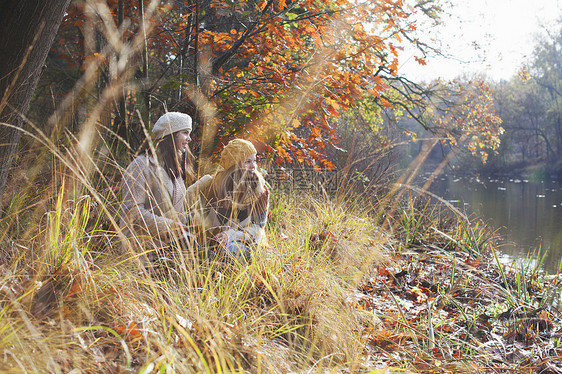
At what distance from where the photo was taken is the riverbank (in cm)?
166

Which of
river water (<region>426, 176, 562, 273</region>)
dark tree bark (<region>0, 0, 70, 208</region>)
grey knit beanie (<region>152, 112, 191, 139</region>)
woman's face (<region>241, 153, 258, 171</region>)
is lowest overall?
river water (<region>426, 176, 562, 273</region>)

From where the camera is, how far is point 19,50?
2186mm

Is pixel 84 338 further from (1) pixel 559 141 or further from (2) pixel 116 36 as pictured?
(1) pixel 559 141

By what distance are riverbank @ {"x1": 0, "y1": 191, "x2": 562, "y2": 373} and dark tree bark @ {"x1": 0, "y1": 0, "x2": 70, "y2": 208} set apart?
0.53 meters

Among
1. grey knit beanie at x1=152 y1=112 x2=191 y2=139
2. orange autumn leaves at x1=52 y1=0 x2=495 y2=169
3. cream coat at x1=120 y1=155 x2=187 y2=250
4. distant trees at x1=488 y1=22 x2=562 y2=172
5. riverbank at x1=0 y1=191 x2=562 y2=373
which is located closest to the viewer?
riverbank at x1=0 y1=191 x2=562 y2=373

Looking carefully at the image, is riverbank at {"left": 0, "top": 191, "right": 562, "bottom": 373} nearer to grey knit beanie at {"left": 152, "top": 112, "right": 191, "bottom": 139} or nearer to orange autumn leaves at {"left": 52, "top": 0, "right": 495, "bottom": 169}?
grey knit beanie at {"left": 152, "top": 112, "right": 191, "bottom": 139}

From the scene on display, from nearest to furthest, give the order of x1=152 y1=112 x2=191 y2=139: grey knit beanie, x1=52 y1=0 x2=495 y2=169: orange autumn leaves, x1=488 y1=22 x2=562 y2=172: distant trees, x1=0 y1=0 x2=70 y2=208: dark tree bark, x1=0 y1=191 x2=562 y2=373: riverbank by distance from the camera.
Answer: x1=0 y1=191 x2=562 y2=373: riverbank < x1=0 y1=0 x2=70 y2=208: dark tree bark < x1=152 y1=112 x2=191 y2=139: grey knit beanie < x1=52 y1=0 x2=495 y2=169: orange autumn leaves < x1=488 y1=22 x2=562 y2=172: distant trees

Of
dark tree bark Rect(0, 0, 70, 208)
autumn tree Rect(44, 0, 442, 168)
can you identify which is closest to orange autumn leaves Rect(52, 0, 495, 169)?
autumn tree Rect(44, 0, 442, 168)

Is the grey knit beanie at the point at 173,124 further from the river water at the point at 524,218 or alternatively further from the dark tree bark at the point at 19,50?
the river water at the point at 524,218

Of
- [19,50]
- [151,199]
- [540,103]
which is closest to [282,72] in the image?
[151,199]

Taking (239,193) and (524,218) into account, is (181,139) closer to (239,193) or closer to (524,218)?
(239,193)

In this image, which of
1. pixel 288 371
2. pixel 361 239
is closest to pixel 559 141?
pixel 361 239

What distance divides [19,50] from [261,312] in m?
1.78

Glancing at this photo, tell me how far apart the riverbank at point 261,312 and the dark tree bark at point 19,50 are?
0.53m
